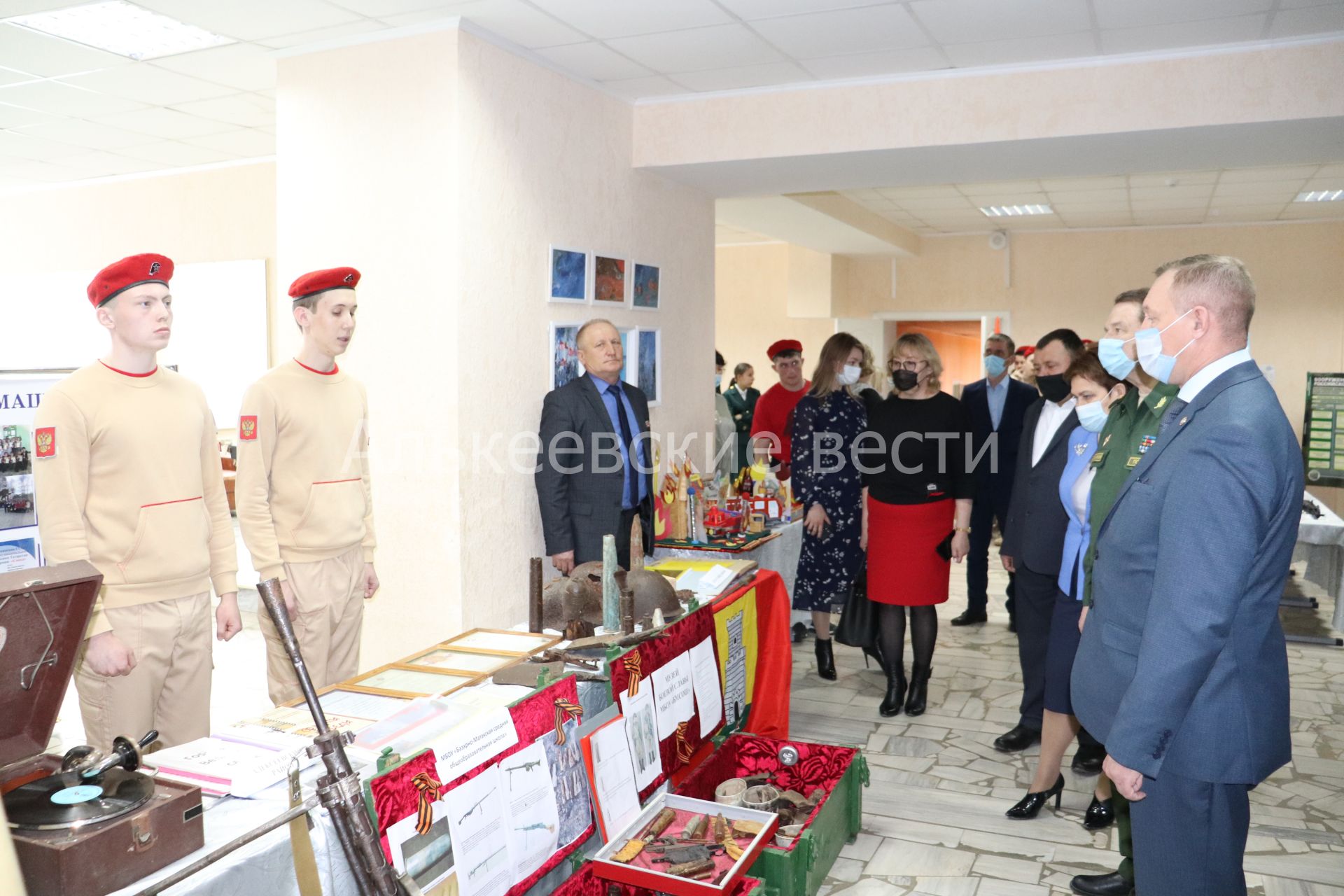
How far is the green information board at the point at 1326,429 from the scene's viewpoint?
8.20 m

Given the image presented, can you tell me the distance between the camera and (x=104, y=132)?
18.7ft

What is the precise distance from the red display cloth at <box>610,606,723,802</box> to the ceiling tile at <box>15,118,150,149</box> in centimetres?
481

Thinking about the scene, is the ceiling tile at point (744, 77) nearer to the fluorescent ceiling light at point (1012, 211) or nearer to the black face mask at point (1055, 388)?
the black face mask at point (1055, 388)

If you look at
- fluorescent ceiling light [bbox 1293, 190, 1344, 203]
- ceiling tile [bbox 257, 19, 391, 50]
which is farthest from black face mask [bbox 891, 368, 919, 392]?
fluorescent ceiling light [bbox 1293, 190, 1344, 203]

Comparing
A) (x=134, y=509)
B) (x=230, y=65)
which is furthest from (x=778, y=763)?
(x=230, y=65)

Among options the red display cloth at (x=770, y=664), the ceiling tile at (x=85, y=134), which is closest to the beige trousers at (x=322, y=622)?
the red display cloth at (x=770, y=664)

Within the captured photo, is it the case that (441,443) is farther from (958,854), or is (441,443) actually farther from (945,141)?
(945,141)

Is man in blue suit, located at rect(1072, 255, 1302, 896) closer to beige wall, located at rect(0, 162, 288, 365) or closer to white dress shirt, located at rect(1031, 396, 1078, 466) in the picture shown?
white dress shirt, located at rect(1031, 396, 1078, 466)

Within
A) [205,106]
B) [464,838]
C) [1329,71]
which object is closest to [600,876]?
[464,838]

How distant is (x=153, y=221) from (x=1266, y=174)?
28.1 ft

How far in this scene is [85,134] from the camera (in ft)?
18.9

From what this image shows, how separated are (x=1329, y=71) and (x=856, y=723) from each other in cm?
339

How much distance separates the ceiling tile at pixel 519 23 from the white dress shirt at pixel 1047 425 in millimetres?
2419

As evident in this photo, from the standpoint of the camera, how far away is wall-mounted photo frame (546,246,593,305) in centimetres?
450
